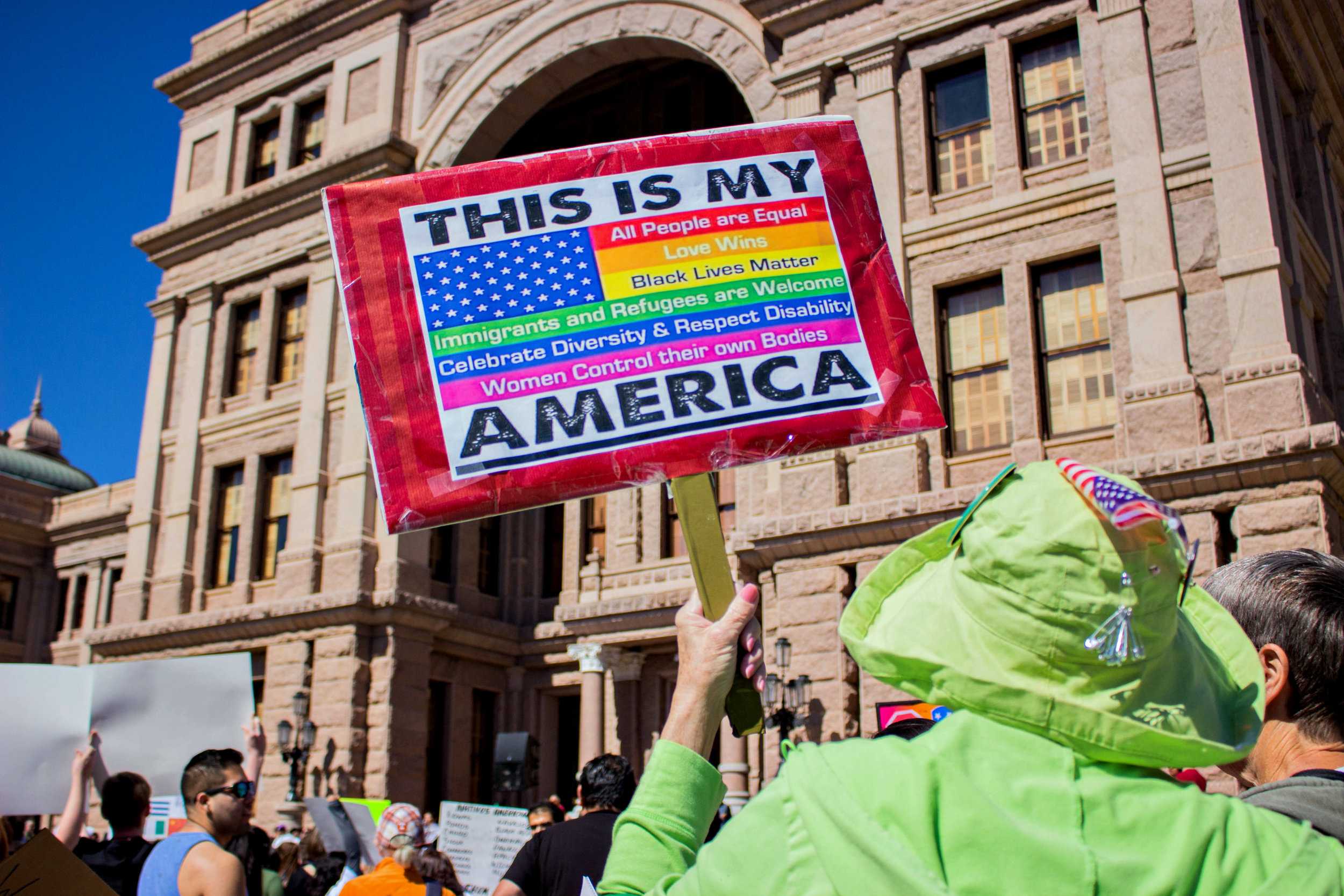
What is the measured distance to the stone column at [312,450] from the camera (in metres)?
18.7

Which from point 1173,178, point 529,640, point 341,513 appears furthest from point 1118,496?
point 529,640

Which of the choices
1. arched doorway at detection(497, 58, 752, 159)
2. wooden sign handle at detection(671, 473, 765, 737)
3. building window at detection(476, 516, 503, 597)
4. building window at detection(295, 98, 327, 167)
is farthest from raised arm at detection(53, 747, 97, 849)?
building window at detection(295, 98, 327, 167)

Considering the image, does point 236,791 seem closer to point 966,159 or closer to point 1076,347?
point 1076,347

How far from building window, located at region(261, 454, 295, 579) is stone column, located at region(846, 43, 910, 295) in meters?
11.3

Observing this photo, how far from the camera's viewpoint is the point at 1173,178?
1273 cm

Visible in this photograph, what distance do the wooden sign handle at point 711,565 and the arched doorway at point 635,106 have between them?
18354mm

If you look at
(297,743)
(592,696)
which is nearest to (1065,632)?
(297,743)

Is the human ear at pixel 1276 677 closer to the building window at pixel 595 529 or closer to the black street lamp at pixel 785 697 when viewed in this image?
the black street lamp at pixel 785 697

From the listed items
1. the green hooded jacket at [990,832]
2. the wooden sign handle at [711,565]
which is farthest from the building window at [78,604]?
the green hooded jacket at [990,832]

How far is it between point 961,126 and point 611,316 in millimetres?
12548

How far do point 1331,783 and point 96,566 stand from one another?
31.9 meters

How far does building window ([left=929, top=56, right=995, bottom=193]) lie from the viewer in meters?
14.6

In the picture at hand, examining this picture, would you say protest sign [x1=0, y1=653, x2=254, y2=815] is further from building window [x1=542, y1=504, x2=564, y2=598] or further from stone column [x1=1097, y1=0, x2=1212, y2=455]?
building window [x1=542, y1=504, x2=564, y2=598]

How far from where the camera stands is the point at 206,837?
426cm
